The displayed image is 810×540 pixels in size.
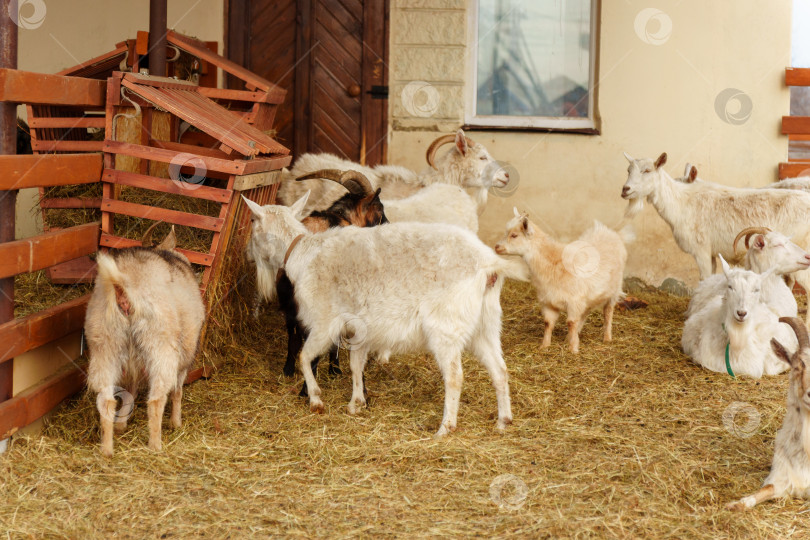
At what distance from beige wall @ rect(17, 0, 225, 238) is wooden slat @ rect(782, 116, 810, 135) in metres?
6.17

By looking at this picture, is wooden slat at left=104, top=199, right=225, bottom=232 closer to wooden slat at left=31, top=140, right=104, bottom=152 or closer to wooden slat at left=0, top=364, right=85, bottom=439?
wooden slat at left=31, top=140, right=104, bottom=152

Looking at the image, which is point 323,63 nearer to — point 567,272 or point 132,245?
point 567,272

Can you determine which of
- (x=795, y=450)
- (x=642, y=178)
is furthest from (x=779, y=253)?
(x=795, y=450)

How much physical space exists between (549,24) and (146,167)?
503 cm

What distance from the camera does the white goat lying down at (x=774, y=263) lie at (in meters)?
6.94

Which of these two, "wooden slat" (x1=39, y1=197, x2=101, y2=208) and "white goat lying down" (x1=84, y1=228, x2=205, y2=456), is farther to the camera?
"wooden slat" (x1=39, y1=197, x2=101, y2=208)

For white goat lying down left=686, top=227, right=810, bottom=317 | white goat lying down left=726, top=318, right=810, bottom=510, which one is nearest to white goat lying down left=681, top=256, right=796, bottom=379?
white goat lying down left=686, top=227, right=810, bottom=317

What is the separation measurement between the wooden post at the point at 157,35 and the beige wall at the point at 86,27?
7.48 feet

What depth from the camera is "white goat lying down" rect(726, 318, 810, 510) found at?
398cm

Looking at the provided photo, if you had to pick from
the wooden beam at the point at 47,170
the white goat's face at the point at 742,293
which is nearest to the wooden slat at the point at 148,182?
the wooden beam at the point at 47,170

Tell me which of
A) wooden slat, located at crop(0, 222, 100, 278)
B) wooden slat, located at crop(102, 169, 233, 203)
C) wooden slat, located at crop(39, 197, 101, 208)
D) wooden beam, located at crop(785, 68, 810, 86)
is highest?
wooden beam, located at crop(785, 68, 810, 86)

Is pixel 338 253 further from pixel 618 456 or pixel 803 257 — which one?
pixel 803 257

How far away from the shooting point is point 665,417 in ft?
17.5

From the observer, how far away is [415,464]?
4.41 meters
